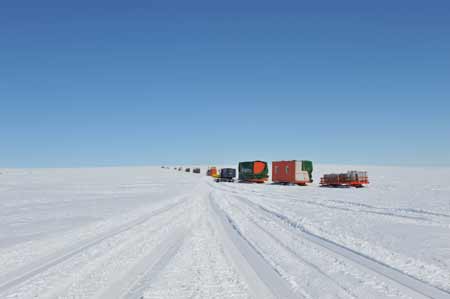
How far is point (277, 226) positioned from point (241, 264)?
15.9 ft

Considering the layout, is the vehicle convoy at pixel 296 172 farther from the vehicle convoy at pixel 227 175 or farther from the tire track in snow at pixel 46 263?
the tire track in snow at pixel 46 263

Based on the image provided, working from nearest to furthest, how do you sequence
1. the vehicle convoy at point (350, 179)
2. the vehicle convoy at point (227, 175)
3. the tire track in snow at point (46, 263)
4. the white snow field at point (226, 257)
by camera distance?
1. the white snow field at point (226, 257)
2. the tire track in snow at point (46, 263)
3. the vehicle convoy at point (350, 179)
4. the vehicle convoy at point (227, 175)

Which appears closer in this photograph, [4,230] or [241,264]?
[241,264]

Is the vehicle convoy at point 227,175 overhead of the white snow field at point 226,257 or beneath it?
overhead

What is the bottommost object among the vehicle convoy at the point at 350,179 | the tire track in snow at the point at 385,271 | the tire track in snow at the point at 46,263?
the tire track in snow at the point at 46,263

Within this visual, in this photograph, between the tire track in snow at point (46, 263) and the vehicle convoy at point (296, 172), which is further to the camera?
the vehicle convoy at point (296, 172)

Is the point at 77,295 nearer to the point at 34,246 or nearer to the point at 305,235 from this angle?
the point at 34,246

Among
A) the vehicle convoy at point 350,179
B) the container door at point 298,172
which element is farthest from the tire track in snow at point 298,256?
the container door at point 298,172

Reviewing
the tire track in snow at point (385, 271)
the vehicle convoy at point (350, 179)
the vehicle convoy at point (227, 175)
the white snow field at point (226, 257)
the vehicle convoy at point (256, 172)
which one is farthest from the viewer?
the vehicle convoy at point (227, 175)

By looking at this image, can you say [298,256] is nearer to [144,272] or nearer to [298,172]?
[144,272]

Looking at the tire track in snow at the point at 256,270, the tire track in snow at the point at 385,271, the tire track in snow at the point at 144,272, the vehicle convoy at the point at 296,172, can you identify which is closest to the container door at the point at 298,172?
the vehicle convoy at the point at 296,172

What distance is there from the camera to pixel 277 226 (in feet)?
38.5

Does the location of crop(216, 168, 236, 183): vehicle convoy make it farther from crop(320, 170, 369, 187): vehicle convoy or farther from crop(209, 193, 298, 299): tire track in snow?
crop(209, 193, 298, 299): tire track in snow

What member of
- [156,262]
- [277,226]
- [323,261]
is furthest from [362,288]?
[277,226]
